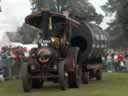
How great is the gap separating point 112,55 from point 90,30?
55.0ft

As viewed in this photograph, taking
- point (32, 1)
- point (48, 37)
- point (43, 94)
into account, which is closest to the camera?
point (43, 94)

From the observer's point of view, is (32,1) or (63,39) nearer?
(63,39)

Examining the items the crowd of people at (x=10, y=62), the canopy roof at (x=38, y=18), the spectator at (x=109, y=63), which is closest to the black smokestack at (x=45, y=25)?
the canopy roof at (x=38, y=18)

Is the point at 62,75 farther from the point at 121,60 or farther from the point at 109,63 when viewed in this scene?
the point at 109,63

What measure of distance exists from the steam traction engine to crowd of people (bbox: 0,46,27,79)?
6726 mm

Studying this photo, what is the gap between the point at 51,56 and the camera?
22.9m

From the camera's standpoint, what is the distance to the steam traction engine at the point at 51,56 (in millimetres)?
22906

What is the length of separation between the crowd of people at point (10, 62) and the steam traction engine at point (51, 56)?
6.73 m

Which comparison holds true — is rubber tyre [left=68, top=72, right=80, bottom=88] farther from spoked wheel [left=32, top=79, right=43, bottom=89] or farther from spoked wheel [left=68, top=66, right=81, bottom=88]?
spoked wheel [left=32, top=79, right=43, bottom=89]

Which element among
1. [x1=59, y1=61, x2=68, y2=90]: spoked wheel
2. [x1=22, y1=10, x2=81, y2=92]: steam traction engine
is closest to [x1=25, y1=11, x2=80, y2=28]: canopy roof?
[x1=22, y1=10, x2=81, y2=92]: steam traction engine

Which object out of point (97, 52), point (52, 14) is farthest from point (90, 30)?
point (52, 14)

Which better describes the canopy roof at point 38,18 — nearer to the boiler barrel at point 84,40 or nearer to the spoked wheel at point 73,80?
the spoked wheel at point 73,80

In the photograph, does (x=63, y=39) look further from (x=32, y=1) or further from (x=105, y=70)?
(x=32, y=1)

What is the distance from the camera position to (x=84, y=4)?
86062mm
